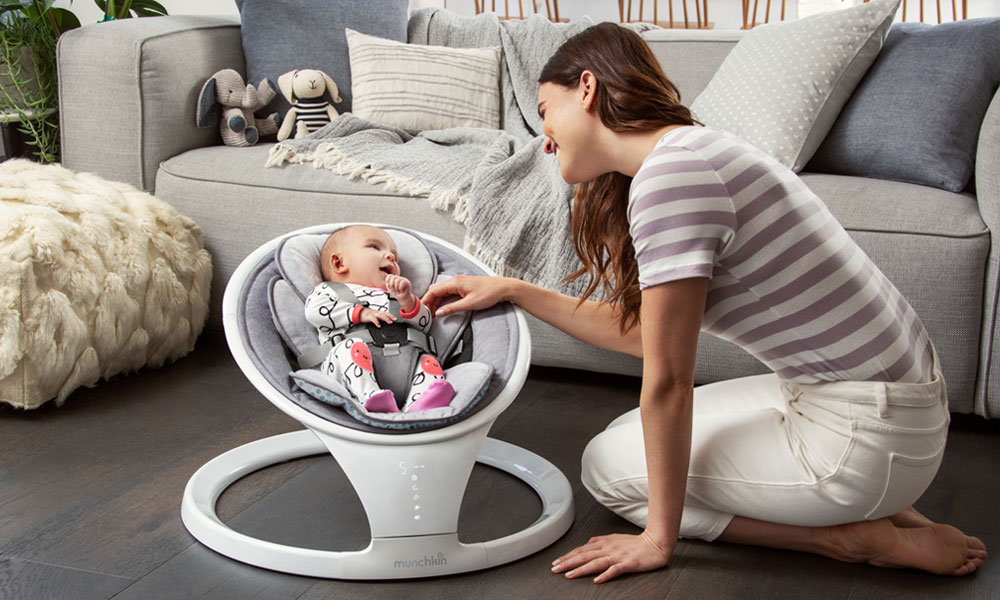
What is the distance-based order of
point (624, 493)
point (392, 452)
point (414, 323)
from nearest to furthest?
point (392, 452)
point (624, 493)
point (414, 323)

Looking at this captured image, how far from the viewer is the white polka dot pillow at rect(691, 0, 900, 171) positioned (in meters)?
2.10

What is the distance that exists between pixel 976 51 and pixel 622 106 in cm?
125

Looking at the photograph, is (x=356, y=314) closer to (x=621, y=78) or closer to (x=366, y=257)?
(x=366, y=257)

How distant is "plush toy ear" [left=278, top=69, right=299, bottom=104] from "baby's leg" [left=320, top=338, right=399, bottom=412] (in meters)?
1.26

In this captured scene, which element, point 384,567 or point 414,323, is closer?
point 384,567

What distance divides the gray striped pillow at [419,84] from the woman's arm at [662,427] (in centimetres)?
152

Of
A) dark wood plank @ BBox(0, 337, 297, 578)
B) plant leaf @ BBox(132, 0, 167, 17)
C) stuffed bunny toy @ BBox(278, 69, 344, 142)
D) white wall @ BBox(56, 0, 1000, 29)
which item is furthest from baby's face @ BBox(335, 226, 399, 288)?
white wall @ BBox(56, 0, 1000, 29)

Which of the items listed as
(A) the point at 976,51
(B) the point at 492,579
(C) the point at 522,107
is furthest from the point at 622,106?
(C) the point at 522,107

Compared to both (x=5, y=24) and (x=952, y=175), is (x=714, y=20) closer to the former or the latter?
(x=952, y=175)

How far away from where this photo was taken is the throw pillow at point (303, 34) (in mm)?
2594

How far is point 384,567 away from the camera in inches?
50.7

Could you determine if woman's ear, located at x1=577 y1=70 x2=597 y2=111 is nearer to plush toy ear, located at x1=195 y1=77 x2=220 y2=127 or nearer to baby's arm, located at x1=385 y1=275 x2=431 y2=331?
baby's arm, located at x1=385 y1=275 x2=431 y2=331

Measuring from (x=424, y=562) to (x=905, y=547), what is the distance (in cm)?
68

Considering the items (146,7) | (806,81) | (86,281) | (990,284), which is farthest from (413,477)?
(146,7)
